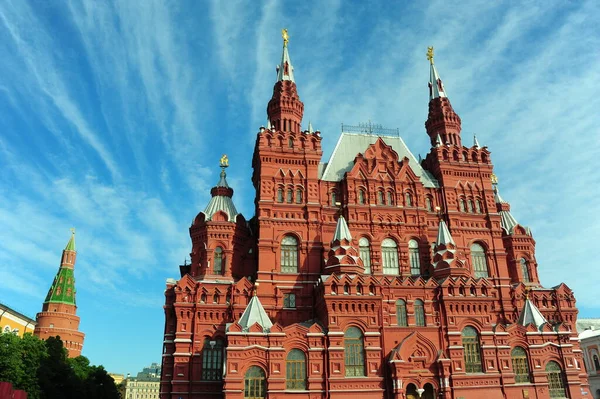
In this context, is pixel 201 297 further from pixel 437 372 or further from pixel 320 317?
pixel 437 372

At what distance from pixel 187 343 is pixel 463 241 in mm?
23343

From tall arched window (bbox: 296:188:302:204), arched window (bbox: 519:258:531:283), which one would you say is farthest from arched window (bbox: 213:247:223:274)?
arched window (bbox: 519:258:531:283)

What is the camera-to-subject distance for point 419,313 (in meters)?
34.8

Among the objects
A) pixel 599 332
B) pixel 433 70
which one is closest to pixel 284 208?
pixel 433 70

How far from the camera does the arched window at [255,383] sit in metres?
29.8

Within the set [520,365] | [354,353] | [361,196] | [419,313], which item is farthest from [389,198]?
[520,365]

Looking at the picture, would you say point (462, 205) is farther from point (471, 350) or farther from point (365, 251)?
point (471, 350)

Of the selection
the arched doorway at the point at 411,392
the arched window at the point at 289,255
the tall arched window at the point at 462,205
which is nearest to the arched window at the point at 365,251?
the arched window at the point at 289,255

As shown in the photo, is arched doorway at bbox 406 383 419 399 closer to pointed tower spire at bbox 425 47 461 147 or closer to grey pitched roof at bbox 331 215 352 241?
grey pitched roof at bbox 331 215 352 241

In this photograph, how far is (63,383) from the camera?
41281 millimetres

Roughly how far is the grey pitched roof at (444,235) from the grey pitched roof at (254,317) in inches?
586

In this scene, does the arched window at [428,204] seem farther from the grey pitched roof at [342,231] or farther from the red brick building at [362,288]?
the grey pitched roof at [342,231]

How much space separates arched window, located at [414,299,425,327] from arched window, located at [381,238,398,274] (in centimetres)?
364

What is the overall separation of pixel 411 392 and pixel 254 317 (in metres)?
11.5
